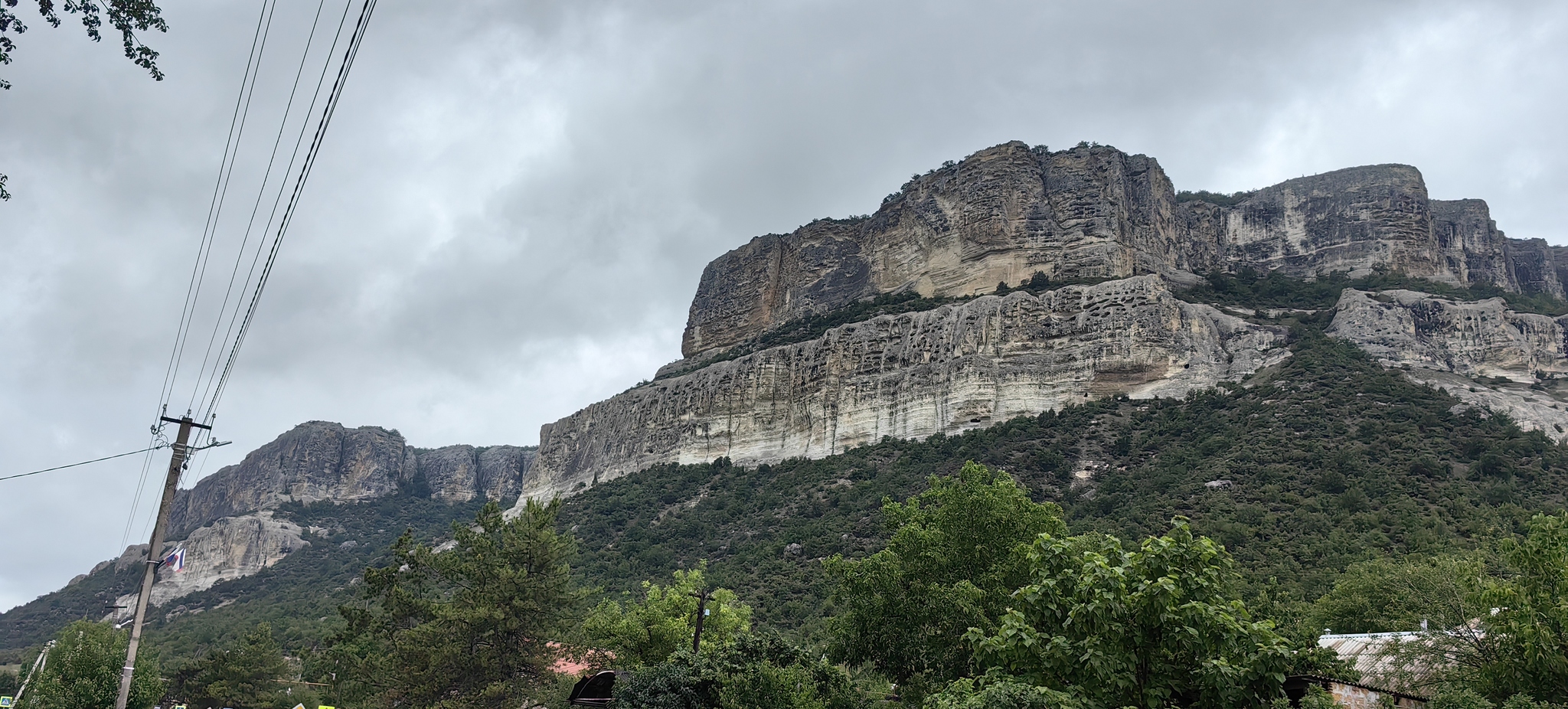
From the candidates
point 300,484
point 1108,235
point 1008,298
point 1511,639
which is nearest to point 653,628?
point 1511,639

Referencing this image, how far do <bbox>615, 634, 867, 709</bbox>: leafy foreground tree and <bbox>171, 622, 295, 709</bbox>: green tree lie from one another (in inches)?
1297

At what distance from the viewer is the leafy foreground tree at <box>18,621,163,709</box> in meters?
28.7

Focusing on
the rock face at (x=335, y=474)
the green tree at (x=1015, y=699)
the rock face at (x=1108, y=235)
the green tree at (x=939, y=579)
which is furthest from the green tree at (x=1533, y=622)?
the rock face at (x=335, y=474)

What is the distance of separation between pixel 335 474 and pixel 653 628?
126m

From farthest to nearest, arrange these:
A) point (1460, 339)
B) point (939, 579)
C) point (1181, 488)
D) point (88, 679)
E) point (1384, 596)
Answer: point (1460, 339) → point (1181, 488) → point (88, 679) → point (1384, 596) → point (939, 579)

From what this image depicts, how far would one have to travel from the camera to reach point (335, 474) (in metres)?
136

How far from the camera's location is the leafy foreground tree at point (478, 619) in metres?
27.6

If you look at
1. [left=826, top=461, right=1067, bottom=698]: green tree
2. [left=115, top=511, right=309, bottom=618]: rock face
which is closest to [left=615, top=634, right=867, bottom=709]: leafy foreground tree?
[left=826, top=461, right=1067, bottom=698]: green tree

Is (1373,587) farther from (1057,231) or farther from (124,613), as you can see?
(124,613)

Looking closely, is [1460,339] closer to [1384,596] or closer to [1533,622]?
[1384,596]

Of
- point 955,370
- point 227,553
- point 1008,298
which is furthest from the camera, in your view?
point 227,553

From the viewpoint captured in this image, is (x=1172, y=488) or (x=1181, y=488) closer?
(x=1181, y=488)

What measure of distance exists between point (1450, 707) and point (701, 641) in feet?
68.9

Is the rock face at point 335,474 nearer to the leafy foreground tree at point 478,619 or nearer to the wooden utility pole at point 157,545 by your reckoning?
the leafy foreground tree at point 478,619
